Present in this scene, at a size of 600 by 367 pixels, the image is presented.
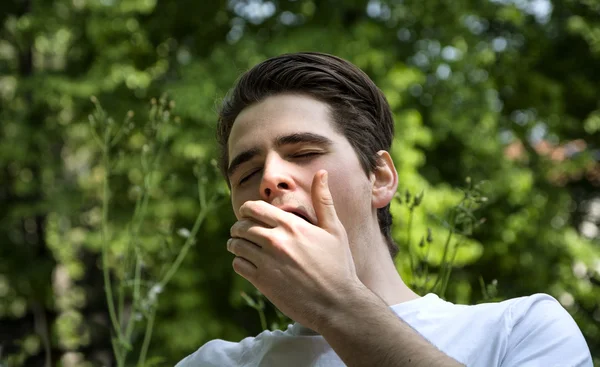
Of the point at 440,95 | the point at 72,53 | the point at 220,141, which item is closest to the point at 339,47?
the point at 440,95

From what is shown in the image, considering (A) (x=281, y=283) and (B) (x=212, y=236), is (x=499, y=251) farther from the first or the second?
(A) (x=281, y=283)

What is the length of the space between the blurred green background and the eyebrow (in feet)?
18.0

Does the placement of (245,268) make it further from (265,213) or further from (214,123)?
(214,123)

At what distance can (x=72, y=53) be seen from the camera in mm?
9836

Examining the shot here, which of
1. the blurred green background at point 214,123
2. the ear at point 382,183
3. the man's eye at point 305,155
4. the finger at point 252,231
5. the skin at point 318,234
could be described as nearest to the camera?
the skin at point 318,234

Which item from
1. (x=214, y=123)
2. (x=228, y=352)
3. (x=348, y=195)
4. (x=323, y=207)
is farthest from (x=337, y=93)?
(x=214, y=123)

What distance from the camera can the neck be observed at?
5.52 feet

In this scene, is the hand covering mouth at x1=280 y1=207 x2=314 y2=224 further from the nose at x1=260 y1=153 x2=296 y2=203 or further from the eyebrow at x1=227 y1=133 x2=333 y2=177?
the eyebrow at x1=227 y1=133 x2=333 y2=177

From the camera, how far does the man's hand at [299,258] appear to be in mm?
1208

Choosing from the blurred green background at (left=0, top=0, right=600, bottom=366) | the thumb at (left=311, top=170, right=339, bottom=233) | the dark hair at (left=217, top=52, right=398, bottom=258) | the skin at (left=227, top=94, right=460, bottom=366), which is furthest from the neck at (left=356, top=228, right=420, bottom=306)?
the blurred green background at (left=0, top=0, right=600, bottom=366)

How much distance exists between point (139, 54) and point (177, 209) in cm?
225

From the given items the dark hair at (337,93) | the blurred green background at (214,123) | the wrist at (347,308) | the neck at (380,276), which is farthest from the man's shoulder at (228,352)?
the blurred green background at (214,123)

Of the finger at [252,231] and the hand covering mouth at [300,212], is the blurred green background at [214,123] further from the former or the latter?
the finger at [252,231]

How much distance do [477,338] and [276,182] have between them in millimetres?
498
